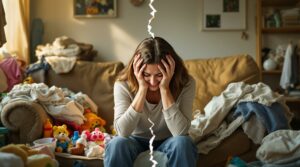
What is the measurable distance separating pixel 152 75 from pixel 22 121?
96 centimetres

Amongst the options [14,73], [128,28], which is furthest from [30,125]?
[128,28]

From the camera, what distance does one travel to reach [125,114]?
68.0 inches

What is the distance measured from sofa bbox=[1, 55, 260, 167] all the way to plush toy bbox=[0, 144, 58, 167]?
13.3 inches

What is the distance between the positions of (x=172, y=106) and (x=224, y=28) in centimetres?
190

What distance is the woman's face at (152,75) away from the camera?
173cm

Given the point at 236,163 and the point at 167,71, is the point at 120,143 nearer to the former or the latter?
the point at 167,71

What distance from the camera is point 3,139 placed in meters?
2.16

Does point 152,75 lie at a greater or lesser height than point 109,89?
greater

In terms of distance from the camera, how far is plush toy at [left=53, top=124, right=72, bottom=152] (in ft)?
7.27

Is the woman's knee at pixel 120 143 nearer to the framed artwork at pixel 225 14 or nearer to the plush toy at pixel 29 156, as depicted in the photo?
the plush toy at pixel 29 156

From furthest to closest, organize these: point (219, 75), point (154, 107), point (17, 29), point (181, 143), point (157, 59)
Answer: point (17, 29)
point (219, 75)
point (154, 107)
point (157, 59)
point (181, 143)

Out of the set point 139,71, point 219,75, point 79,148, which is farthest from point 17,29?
point 139,71

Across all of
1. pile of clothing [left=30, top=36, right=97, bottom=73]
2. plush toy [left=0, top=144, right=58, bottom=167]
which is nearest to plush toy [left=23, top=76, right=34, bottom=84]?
pile of clothing [left=30, top=36, right=97, bottom=73]

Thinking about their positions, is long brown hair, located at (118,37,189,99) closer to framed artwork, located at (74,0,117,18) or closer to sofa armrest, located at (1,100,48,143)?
sofa armrest, located at (1,100,48,143)
